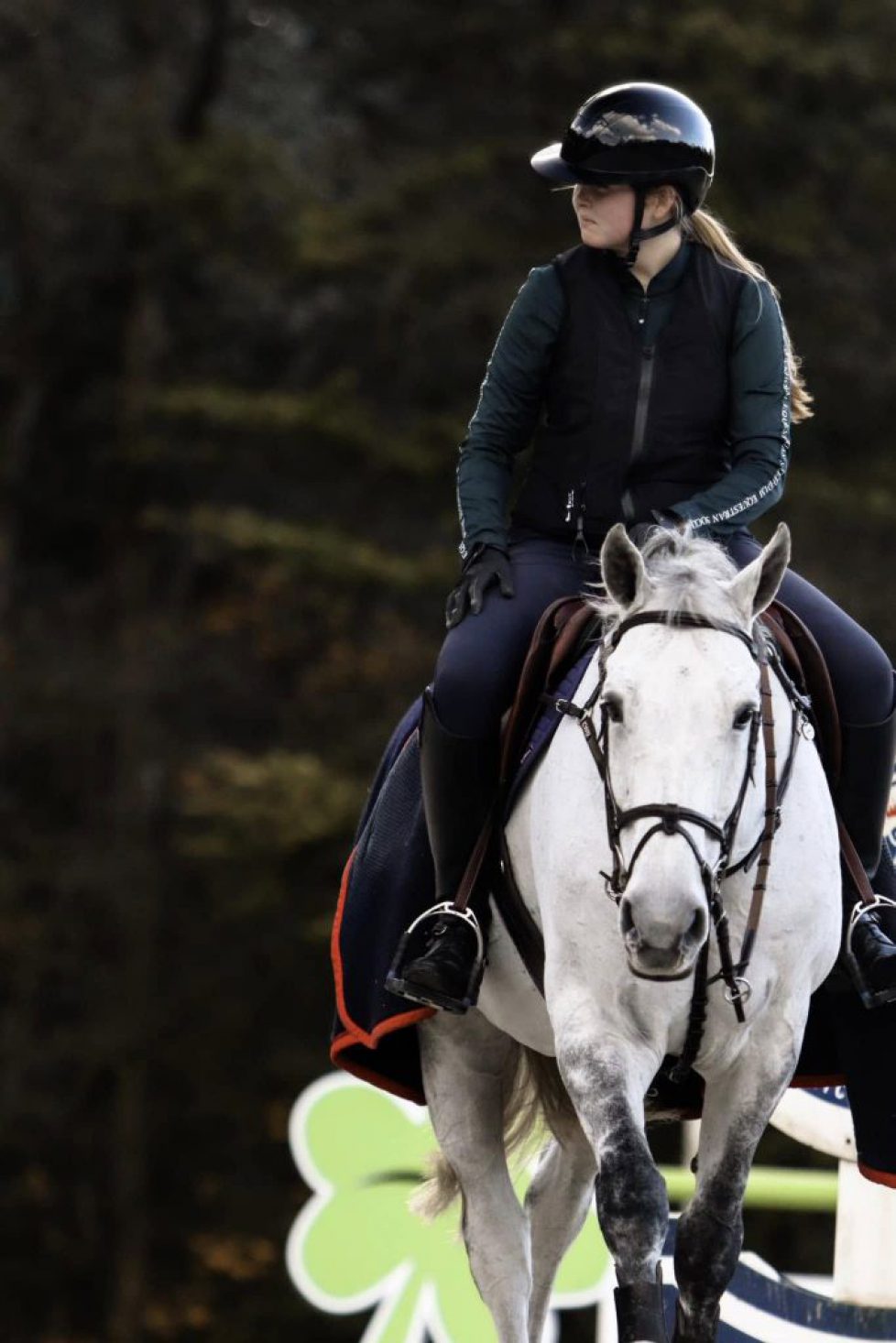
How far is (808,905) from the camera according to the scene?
540 cm

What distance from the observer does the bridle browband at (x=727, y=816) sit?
489 centimetres

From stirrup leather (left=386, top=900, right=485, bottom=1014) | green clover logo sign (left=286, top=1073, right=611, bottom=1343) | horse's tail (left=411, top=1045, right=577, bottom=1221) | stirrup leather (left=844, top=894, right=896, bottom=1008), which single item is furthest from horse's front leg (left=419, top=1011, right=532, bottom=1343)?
green clover logo sign (left=286, top=1073, right=611, bottom=1343)

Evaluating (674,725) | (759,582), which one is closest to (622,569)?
(759,582)

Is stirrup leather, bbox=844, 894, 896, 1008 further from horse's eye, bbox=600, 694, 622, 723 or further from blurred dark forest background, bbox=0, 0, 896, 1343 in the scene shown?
blurred dark forest background, bbox=0, 0, 896, 1343

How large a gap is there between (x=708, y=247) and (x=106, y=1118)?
16716mm

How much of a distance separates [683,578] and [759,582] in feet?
0.56

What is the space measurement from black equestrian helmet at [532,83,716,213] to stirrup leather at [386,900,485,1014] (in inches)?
69.4

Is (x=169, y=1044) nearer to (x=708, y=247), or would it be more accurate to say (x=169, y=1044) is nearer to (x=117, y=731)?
(x=117, y=731)

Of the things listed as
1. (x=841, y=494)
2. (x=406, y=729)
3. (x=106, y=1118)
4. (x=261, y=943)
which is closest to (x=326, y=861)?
(x=261, y=943)

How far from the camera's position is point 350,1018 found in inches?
251

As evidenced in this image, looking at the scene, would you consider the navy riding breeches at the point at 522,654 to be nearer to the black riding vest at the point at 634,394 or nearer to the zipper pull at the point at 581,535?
the zipper pull at the point at 581,535

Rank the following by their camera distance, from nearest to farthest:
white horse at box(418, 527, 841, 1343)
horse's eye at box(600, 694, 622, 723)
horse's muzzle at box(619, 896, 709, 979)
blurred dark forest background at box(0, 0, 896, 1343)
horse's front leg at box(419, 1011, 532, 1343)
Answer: horse's muzzle at box(619, 896, 709, 979) < white horse at box(418, 527, 841, 1343) < horse's eye at box(600, 694, 622, 723) < horse's front leg at box(419, 1011, 532, 1343) < blurred dark forest background at box(0, 0, 896, 1343)

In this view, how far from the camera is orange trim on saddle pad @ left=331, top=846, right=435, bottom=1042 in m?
6.11

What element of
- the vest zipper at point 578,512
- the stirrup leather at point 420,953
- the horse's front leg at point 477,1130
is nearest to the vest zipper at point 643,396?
the vest zipper at point 578,512
